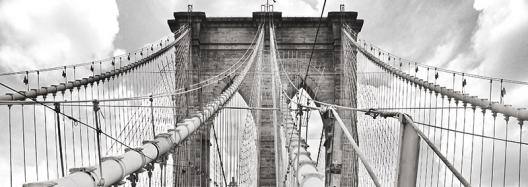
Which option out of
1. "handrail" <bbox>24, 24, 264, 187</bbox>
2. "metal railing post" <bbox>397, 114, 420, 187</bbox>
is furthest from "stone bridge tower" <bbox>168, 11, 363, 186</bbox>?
"metal railing post" <bbox>397, 114, 420, 187</bbox>

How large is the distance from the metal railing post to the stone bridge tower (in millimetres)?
12924

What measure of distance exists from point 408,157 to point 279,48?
14.7 meters

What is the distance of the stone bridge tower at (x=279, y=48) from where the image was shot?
15734 mm

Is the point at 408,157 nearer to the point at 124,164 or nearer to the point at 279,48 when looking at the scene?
the point at 124,164

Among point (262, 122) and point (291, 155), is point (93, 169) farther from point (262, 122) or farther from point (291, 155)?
point (262, 122)

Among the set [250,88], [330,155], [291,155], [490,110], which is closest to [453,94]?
[490,110]

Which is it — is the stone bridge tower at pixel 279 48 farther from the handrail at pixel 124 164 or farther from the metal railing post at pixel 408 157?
the metal railing post at pixel 408 157

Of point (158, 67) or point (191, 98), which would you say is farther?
point (191, 98)

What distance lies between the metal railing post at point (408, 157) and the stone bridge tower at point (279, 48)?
1292 cm

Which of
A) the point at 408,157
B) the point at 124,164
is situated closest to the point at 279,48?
the point at 124,164

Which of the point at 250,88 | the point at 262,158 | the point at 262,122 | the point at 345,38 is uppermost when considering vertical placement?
→ the point at 345,38

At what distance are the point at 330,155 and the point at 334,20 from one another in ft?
44.3

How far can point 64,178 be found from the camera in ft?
9.75

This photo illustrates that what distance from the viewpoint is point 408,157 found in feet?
7.70
